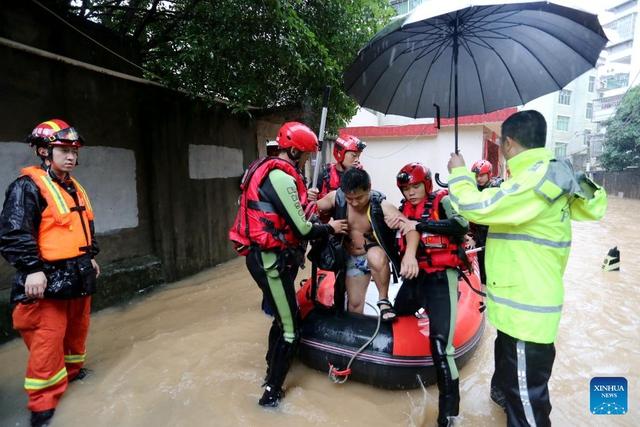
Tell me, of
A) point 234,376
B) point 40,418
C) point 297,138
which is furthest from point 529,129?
point 40,418

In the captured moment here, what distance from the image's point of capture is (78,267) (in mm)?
2893

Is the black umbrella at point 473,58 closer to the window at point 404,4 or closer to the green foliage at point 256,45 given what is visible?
the green foliage at point 256,45

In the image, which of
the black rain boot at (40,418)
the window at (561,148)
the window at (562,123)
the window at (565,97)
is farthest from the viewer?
the window at (561,148)

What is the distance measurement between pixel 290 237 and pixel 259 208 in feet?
1.06

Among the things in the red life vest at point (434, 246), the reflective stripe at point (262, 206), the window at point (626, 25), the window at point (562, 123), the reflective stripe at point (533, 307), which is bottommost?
the reflective stripe at point (533, 307)

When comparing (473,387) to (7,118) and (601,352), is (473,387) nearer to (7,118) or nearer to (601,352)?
(601,352)

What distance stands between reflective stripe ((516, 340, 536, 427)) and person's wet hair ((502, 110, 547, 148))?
1.07 meters

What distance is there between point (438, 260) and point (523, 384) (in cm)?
95

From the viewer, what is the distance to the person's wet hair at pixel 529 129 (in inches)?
81.7

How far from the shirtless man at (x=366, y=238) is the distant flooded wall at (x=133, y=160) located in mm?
3253

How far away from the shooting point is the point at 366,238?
341 centimetres

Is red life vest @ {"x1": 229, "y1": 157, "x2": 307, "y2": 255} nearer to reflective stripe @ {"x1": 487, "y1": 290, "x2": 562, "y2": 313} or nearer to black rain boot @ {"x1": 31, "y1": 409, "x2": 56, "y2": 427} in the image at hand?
reflective stripe @ {"x1": 487, "y1": 290, "x2": 562, "y2": 313}

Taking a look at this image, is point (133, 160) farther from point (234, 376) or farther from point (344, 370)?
point (344, 370)

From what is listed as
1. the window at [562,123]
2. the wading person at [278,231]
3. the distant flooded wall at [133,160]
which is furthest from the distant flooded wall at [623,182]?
the wading person at [278,231]
